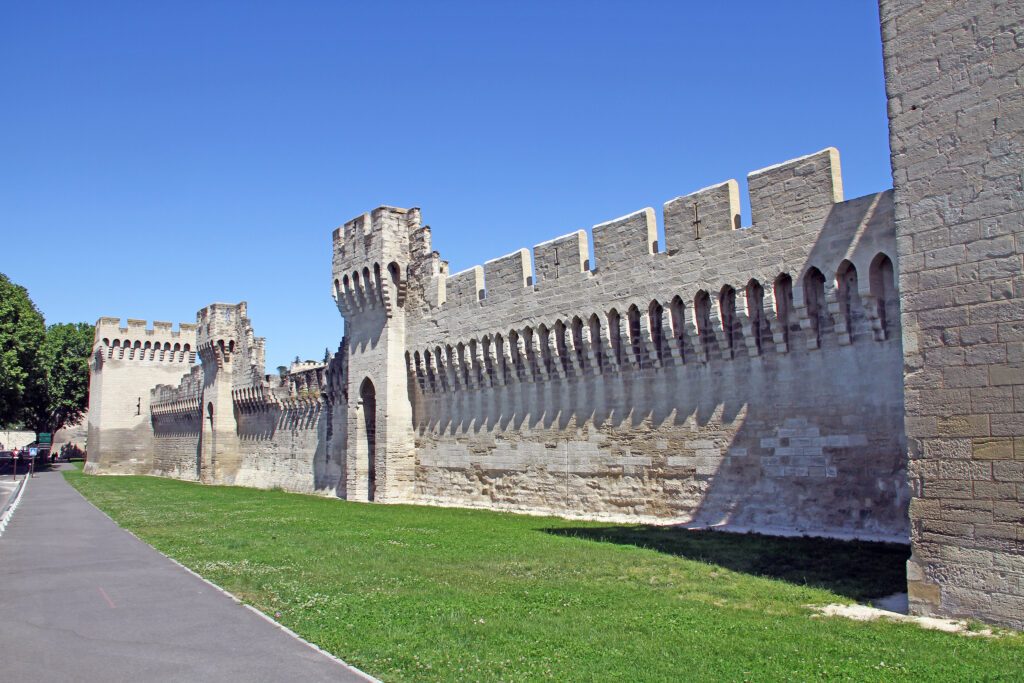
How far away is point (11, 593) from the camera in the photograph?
31.2 ft

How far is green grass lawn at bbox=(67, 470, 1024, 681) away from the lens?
252 inches

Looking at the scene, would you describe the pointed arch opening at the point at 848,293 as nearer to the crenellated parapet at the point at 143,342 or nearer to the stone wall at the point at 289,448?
the stone wall at the point at 289,448

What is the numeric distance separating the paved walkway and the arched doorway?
39.1ft

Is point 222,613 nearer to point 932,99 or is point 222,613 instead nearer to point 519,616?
point 519,616

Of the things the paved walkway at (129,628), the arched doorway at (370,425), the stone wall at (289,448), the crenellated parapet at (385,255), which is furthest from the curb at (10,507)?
the crenellated parapet at (385,255)

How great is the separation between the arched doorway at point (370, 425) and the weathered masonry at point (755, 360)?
0.06 metres

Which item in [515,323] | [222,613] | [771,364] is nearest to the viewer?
[222,613]

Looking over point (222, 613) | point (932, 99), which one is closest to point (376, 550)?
point (222, 613)

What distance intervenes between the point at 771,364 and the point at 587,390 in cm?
471

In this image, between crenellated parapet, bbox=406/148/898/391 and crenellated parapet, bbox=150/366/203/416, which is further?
crenellated parapet, bbox=150/366/203/416

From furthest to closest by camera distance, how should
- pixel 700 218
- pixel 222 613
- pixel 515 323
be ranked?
1. pixel 515 323
2. pixel 700 218
3. pixel 222 613

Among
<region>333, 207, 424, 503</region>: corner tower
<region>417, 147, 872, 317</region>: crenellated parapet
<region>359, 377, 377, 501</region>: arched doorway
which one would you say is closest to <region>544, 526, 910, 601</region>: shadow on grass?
<region>417, 147, 872, 317</region>: crenellated parapet

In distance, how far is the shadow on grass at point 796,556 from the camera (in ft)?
31.2

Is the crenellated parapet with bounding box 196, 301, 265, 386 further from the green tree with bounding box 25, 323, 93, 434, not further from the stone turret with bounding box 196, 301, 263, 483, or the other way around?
the green tree with bounding box 25, 323, 93, 434
